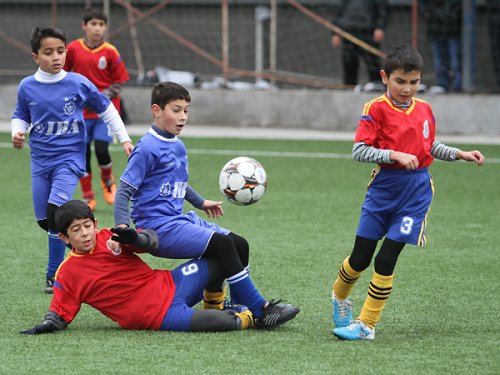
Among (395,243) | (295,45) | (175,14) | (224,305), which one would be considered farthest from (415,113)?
(175,14)

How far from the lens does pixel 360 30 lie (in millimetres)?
16469

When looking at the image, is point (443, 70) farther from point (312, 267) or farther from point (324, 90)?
point (312, 267)

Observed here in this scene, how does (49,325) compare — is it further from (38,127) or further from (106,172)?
(106,172)

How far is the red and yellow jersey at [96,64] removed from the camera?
9.99 meters

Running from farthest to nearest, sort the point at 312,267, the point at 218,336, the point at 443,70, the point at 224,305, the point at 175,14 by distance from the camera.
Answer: the point at 175,14
the point at 443,70
the point at 312,267
the point at 224,305
the point at 218,336

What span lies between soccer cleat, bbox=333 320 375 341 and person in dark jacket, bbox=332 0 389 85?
11.0m

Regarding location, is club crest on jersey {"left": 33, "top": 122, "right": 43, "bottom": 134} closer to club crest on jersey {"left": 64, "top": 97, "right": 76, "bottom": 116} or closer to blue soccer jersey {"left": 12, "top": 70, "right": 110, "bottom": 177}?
blue soccer jersey {"left": 12, "top": 70, "right": 110, "bottom": 177}

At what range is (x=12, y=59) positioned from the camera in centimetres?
1969

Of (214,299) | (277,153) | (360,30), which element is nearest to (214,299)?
(214,299)

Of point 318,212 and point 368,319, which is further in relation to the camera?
point 318,212

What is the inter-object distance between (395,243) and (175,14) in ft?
47.0

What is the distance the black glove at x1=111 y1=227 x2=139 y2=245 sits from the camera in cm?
518

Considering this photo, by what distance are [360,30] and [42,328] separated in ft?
38.8

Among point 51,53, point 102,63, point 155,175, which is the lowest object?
point 155,175
